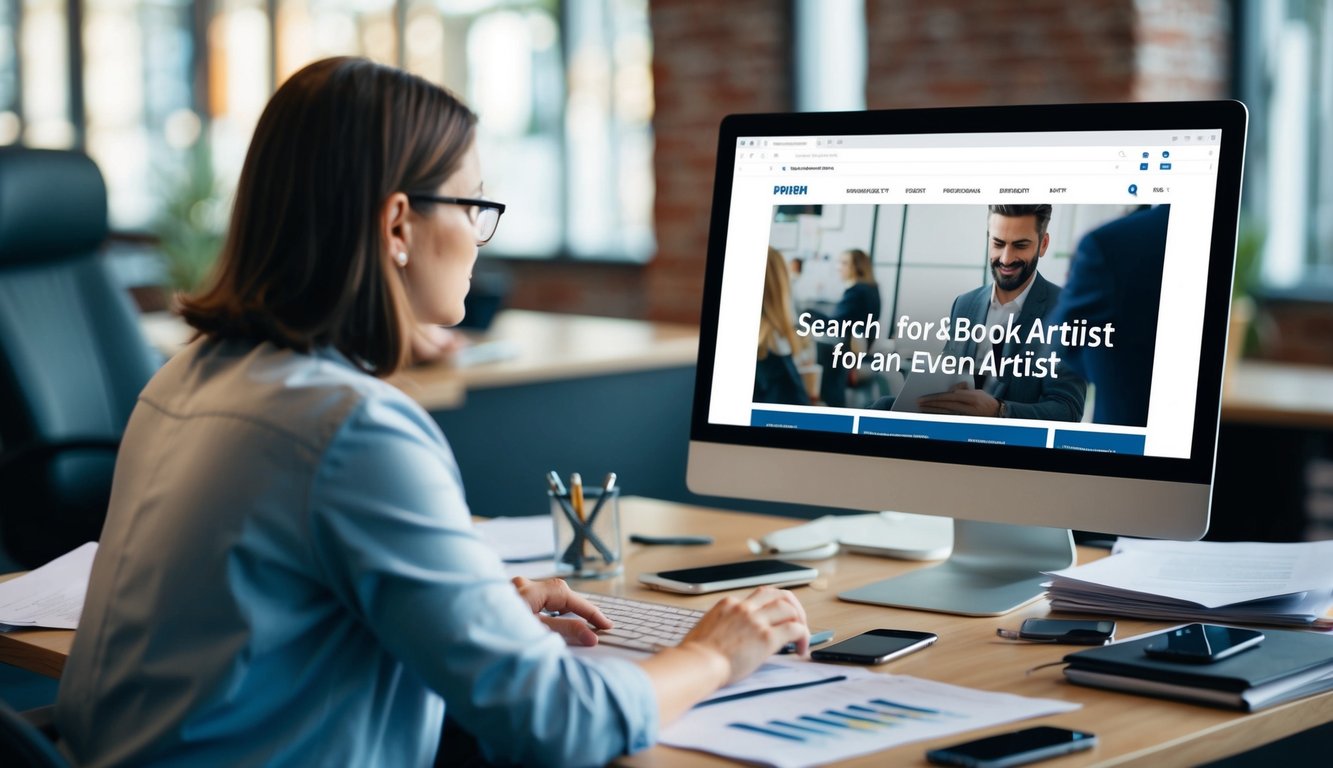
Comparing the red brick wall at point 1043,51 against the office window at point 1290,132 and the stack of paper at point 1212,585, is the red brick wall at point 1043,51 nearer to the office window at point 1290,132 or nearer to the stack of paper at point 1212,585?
the office window at point 1290,132

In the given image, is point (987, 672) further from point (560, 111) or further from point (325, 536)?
point (560, 111)

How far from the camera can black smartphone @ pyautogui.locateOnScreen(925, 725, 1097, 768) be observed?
0.99 m

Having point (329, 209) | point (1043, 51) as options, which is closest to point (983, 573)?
point (329, 209)

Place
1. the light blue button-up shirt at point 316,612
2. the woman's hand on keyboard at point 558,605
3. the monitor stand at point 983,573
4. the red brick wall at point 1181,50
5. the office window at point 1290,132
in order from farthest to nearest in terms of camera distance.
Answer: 1. the office window at point 1290,132
2. the red brick wall at point 1181,50
3. the monitor stand at point 983,573
4. the woman's hand on keyboard at point 558,605
5. the light blue button-up shirt at point 316,612

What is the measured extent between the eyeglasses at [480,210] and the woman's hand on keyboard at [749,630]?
0.37 meters

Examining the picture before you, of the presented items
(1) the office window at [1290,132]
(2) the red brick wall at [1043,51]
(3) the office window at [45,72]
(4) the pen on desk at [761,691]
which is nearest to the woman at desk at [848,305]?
(4) the pen on desk at [761,691]

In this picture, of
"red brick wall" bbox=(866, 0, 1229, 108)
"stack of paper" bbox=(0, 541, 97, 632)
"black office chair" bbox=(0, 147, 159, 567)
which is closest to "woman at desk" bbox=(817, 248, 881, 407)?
"stack of paper" bbox=(0, 541, 97, 632)

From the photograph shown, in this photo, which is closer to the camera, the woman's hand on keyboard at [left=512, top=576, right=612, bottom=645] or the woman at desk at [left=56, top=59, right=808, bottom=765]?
the woman at desk at [left=56, top=59, right=808, bottom=765]

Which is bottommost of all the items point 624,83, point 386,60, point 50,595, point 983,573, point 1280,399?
point 50,595

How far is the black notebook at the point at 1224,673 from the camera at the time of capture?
112 centimetres

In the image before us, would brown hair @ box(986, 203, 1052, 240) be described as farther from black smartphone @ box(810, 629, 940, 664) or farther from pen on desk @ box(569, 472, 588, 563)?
pen on desk @ box(569, 472, 588, 563)

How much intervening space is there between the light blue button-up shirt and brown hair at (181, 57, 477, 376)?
0.12 ft

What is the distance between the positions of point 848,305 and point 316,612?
0.69 metres

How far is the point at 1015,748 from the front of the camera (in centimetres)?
101
